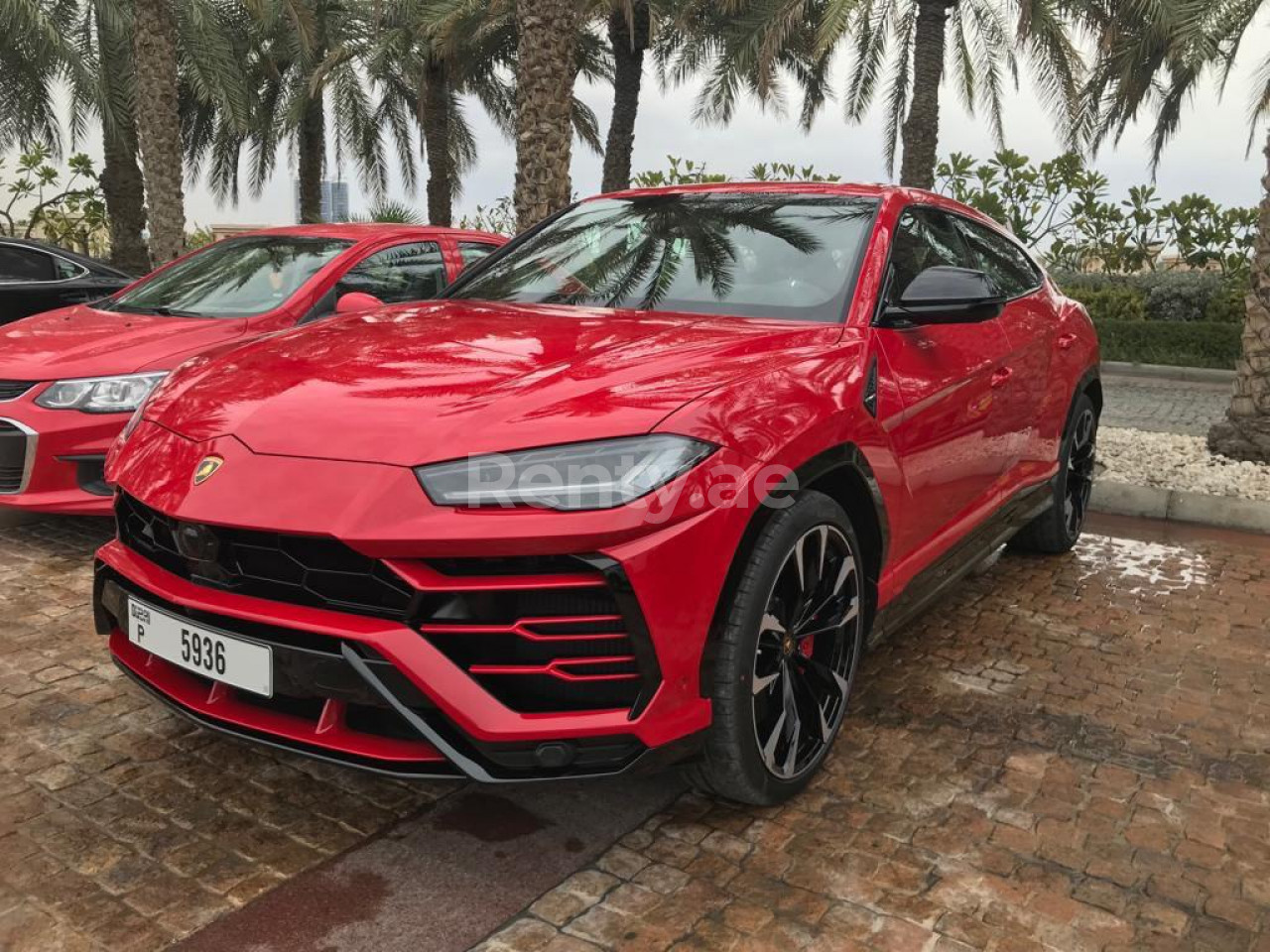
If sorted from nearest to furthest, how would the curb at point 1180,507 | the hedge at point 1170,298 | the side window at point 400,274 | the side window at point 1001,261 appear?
1. the side window at point 1001,261
2. the side window at point 400,274
3. the curb at point 1180,507
4. the hedge at point 1170,298

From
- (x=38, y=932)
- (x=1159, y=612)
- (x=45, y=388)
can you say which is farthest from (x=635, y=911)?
(x=45, y=388)

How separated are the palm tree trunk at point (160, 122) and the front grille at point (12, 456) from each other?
8.75 metres

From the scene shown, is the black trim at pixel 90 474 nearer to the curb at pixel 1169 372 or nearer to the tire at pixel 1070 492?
the tire at pixel 1070 492

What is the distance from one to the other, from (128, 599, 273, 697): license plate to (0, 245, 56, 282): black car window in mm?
7097

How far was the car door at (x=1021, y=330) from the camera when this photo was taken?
161 inches

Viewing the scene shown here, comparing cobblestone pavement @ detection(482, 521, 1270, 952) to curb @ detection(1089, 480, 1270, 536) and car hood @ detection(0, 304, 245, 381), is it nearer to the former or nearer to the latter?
curb @ detection(1089, 480, 1270, 536)

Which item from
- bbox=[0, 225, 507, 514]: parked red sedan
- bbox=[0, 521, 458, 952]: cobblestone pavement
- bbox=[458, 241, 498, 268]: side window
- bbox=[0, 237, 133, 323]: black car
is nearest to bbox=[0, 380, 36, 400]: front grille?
bbox=[0, 225, 507, 514]: parked red sedan

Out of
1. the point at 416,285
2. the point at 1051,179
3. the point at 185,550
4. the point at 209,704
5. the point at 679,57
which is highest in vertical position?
the point at 679,57

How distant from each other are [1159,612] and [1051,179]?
1542 cm

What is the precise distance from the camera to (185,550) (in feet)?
8.04

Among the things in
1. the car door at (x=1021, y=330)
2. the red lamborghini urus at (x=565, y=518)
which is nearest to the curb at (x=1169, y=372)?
the car door at (x=1021, y=330)

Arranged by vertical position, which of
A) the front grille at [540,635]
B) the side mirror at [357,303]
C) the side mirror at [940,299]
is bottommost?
the front grille at [540,635]

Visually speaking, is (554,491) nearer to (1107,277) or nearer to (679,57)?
(1107,277)

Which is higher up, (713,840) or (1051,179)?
(1051,179)
